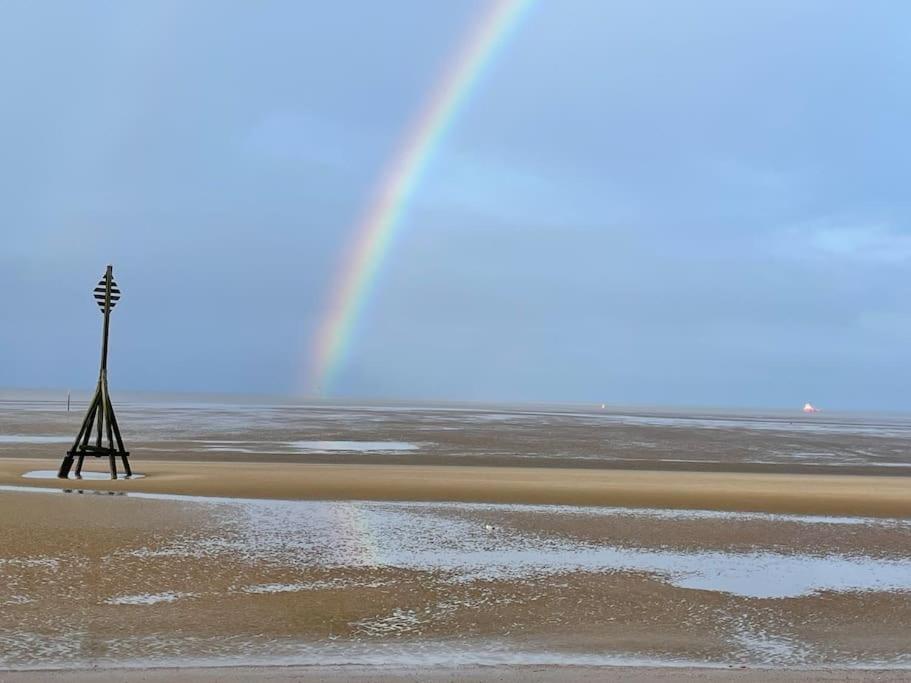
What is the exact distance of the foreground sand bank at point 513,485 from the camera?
60.6 feet

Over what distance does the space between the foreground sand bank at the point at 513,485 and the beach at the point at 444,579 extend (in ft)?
0.59

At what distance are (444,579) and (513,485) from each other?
37.4ft

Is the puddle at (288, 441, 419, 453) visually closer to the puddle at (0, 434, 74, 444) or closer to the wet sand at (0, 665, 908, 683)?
the puddle at (0, 434, 74, 444)

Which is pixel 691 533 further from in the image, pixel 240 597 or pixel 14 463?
pixel 14 463

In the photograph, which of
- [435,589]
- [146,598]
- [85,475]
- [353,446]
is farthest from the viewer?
[353,446]

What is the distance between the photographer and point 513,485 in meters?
21.4

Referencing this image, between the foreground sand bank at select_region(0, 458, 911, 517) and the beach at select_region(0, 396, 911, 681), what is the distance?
0.59ft

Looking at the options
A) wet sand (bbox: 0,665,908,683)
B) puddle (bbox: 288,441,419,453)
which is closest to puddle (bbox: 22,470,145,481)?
puddle (bbox: 288,441,419,453)

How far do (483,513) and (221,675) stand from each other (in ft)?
33.8

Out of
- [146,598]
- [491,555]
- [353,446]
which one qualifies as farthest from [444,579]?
[353,446]

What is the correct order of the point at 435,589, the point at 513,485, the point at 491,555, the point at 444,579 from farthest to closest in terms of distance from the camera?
the point at 513,485, the point at 491,555, the point at 444,579, the point at 435,589

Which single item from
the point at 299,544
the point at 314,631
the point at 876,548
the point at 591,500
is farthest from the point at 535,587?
the point at 591,500

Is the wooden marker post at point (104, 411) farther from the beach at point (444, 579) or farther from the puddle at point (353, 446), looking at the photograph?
the puddle at point (353, 446)

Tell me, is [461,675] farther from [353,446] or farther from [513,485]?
[353,446]
